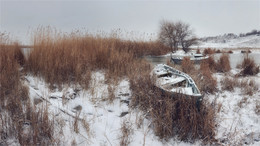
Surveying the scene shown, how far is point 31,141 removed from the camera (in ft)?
6.21

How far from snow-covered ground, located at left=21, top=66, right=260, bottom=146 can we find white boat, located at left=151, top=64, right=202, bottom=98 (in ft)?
1.71

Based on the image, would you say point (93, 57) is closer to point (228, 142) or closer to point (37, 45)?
point (37, 45)

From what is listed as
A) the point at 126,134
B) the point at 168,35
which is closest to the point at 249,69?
the point at 126,134

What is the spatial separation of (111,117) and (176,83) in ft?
5.12

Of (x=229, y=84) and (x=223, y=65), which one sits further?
(x=223, y=65)

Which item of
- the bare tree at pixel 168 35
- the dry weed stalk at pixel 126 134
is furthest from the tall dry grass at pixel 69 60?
the bare tree at pixel 168 35

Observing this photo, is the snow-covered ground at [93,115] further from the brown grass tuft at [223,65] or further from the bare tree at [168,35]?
the bare tree at [168,35]

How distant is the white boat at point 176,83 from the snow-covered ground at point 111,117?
52cm

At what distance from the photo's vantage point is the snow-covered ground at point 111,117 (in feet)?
7.20

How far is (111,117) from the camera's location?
2.72 metres

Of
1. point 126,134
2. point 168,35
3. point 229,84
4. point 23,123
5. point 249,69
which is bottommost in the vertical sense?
point 126,134

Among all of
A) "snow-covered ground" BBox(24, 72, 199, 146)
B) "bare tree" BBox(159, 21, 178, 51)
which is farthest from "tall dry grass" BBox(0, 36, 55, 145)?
"bare tree" BBox(159, 21, 178, 51)

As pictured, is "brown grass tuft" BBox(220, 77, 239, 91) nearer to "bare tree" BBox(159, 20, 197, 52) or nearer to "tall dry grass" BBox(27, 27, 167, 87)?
"tall dry grass" BBox(27, 27, 167, 87)

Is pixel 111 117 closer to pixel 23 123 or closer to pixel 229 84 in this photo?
pixel 23 123
